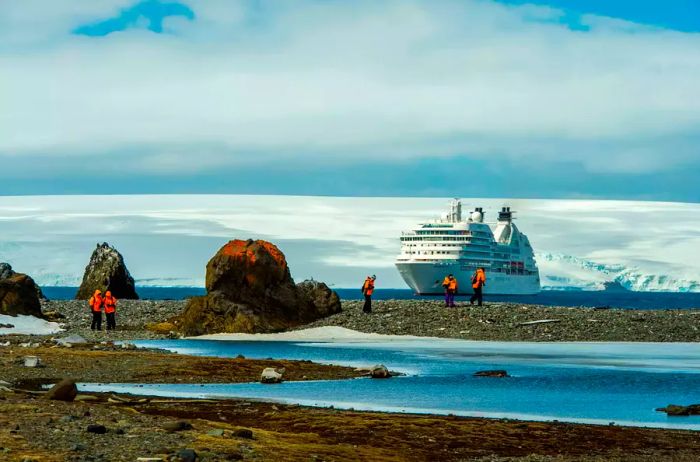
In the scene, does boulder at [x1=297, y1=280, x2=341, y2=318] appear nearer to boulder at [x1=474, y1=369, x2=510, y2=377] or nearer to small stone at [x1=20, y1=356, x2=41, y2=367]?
boulder at [x1=474, y1=369, x2=510, y2=377]

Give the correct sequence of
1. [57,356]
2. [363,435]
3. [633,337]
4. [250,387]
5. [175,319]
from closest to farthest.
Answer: [363,435], [250,387], [57,356], [633,337], [175,319]

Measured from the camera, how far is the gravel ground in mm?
48594

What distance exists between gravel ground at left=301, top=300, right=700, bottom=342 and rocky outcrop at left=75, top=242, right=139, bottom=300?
23290 mm

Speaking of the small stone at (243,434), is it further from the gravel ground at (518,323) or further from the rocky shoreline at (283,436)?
the gravel ground at (518,323)

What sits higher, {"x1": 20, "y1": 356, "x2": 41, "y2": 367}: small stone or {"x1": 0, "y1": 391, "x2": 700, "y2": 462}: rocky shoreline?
{"x1": 20, "y1": 356, "x2": 41, "y2": 367}: small stone

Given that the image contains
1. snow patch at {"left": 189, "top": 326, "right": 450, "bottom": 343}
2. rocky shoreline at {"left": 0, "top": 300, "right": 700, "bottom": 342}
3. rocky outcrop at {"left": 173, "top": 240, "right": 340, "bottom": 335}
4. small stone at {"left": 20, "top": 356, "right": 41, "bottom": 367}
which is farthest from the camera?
rocky outcrop at {"left": 173, "top": 240, "right": 340, "bottom": 335}

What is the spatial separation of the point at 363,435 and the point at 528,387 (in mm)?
11137

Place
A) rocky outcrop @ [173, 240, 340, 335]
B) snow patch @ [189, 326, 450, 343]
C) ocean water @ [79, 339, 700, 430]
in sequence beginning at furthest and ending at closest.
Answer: rocky outcrop @ [173, 240, 340, 335], snow patch @ [189, 326, 450, 343], ocean water @ [79, 339, 700, 430]

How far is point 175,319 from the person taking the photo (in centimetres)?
5209

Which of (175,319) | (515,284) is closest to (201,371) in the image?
(175,319)

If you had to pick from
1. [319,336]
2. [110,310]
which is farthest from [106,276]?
[319,336]

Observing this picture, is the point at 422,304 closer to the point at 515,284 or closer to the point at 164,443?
the point at 164,443

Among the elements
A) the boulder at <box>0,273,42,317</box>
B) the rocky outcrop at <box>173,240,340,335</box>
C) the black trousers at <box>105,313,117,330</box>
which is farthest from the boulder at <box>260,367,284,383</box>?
the boulder at <box>0,273,42,317</box>

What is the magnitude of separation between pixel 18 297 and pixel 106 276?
21.8 m
